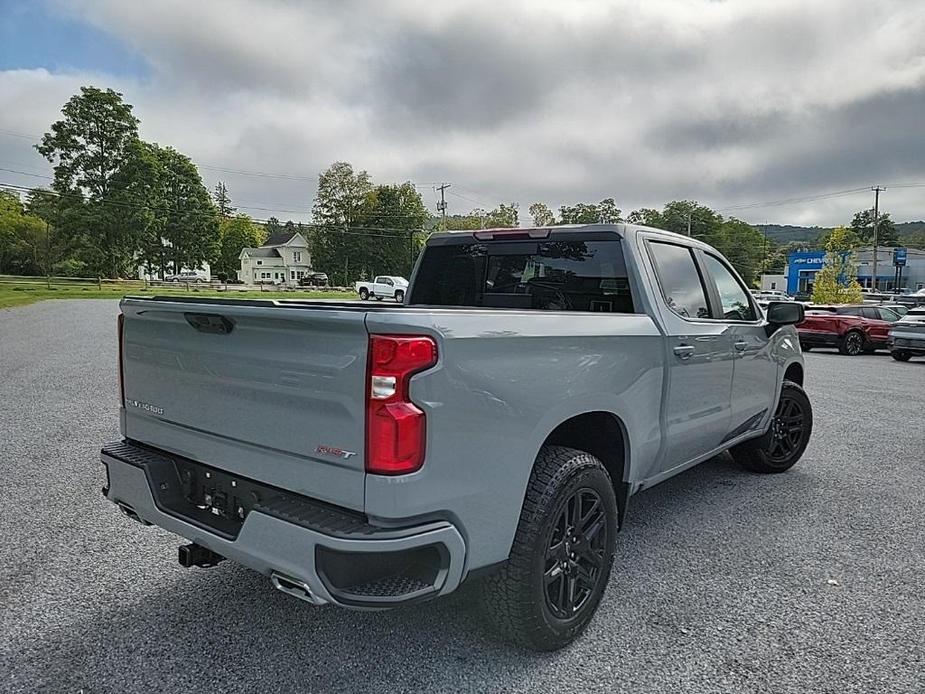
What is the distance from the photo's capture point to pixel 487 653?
2.61 m

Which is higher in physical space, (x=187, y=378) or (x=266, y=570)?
(x=187, y=378)

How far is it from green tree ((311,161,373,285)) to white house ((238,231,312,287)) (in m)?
22.7

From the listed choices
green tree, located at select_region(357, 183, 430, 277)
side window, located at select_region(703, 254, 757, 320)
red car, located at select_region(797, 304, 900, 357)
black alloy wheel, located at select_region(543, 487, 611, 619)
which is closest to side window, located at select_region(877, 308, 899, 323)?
red car, located at select_region(797, 304, 900, 357)

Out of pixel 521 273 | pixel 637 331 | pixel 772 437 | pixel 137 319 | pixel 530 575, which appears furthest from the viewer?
pixel 772 437

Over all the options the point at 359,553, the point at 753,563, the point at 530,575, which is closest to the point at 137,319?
the point at 359,553

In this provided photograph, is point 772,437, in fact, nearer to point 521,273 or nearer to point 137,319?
point 521,273

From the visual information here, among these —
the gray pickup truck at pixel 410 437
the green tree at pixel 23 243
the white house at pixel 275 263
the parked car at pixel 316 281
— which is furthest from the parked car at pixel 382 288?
the white house at pixel 275 263

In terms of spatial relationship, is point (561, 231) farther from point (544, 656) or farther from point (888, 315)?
point (888, 315)

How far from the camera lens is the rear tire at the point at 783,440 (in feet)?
17.0

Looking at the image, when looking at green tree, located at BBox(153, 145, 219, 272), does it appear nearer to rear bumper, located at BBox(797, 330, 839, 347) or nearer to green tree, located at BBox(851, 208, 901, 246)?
rear bumper, located at BBox(797, 330, 839, 347)

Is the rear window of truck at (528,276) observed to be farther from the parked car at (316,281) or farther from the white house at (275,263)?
the white house at (275,263)

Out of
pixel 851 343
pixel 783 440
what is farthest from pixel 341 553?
pixel 851 343

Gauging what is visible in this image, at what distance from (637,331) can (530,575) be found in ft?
4.35

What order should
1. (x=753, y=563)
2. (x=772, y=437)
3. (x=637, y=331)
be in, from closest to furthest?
(x=637, y=331), (x=753, y=563), (x=772, y=437)
